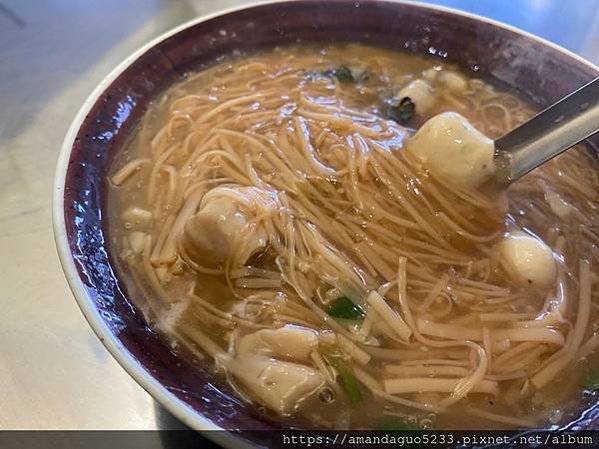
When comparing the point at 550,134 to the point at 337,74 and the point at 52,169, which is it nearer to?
the point at 337,74

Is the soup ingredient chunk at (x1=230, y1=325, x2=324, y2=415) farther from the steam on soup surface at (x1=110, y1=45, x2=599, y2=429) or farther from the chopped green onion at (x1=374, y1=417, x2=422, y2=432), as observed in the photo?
the chopped green onion at (x1=374, y1=417, x2=422, y2=432)

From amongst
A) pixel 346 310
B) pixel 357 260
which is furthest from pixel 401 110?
pixel 346 310

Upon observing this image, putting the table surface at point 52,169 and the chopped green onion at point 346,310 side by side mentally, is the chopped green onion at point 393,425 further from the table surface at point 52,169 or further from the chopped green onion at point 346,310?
the table surface at point 52,169

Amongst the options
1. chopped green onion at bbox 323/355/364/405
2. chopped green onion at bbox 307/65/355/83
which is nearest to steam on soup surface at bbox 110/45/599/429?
chopped green onion at bbox 323/355/364/405

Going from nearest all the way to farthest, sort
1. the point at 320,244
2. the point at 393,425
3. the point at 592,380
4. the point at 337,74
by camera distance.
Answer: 1. the point at 393,425
2. the point at 592,380
3. the point at 320,244
4. the point at 337,74

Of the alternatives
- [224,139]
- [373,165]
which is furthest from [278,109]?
[373,165]

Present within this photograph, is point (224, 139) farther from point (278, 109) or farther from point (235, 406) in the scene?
point (235, 406)
